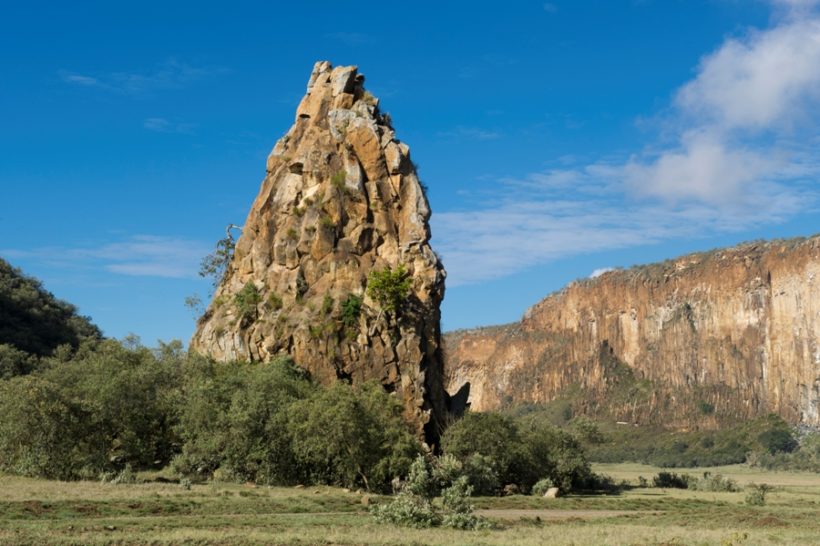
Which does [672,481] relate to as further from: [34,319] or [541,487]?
[34,319]

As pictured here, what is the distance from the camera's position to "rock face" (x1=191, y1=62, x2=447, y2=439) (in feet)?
203

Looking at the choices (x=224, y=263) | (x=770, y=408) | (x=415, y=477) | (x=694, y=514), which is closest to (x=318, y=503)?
(x=415, y=477)

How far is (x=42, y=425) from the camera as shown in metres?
49.6

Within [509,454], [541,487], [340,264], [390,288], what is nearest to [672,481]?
[541,487]

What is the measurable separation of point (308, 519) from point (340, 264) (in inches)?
1279

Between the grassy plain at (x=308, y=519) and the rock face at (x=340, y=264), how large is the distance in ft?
43.1

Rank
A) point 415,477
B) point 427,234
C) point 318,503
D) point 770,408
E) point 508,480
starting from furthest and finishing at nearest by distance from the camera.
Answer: point 770,408 < point 427,234 < point 508,480 < point 318,503 < point 415,477

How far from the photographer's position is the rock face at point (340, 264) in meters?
62.0

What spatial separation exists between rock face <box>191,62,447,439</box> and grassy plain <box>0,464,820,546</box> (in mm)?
13127

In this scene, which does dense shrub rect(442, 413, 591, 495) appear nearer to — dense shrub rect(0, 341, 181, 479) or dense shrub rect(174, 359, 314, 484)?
dense shrub rect(174, 359, 314, 484)

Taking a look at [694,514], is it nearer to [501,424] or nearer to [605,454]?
[501,424]

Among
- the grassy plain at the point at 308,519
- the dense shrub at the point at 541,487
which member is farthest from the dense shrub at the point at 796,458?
the grassy plain at the point at 308,519

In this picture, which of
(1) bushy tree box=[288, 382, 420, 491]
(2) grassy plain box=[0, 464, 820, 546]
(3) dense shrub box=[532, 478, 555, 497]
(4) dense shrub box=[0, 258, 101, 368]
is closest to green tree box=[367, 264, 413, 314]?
(1) bushy tree box=[288, 382, 420, 491]

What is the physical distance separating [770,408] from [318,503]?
6347 inches
